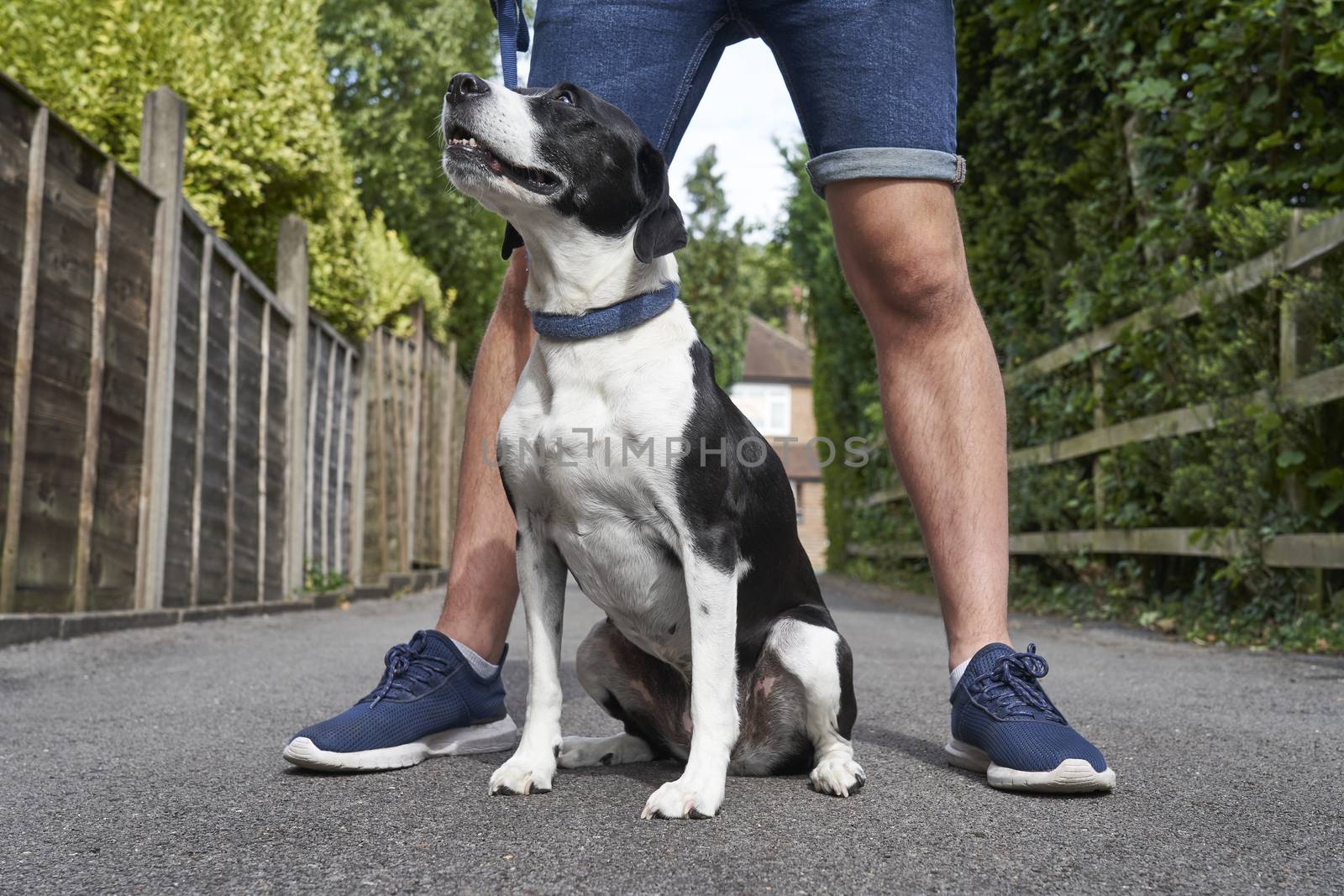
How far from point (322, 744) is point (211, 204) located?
6.71m

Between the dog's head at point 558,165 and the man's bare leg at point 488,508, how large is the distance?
429 mm

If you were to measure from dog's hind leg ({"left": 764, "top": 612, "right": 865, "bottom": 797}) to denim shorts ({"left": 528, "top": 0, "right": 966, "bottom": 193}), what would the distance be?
3.29 ft

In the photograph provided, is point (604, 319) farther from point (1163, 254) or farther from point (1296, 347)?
point (1163, 254)

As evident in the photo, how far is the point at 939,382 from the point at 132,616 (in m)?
3.68

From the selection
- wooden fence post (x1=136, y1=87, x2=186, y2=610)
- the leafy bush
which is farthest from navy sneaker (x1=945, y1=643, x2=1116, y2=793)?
the leafy bush

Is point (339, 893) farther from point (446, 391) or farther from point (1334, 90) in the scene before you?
point (446, 391)

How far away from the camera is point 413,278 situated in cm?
1324

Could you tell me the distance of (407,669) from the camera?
7.79ft

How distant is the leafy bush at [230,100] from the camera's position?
24.4 ft

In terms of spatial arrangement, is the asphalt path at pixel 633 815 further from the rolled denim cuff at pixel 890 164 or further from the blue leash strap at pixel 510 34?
the blue leash strap at pixel 510 34

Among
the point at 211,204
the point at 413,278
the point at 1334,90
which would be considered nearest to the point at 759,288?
the point at 413,278

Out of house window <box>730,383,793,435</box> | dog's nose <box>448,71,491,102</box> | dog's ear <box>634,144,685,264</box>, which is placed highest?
house window <box>730,383,793,435</box>

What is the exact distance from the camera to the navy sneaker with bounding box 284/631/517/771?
2.14 meters

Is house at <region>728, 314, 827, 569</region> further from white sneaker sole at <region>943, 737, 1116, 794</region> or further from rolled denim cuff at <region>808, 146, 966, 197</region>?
white sneaker sole at <region>943, 737, 1116, 794</region>
